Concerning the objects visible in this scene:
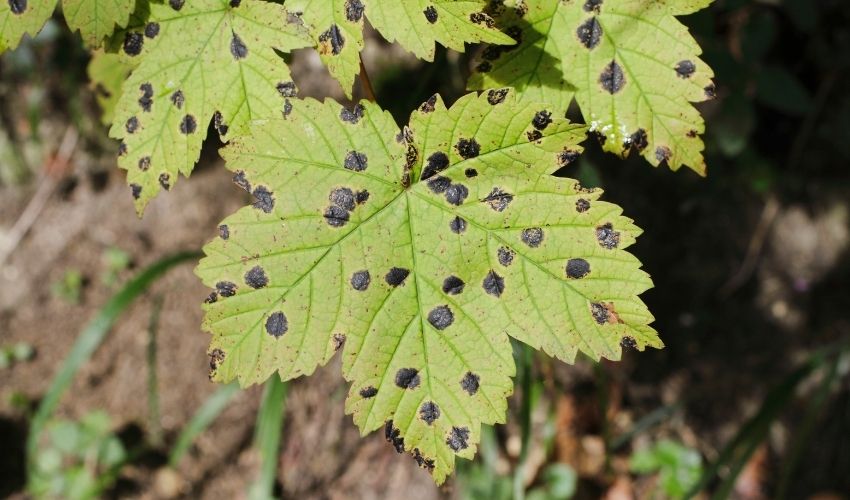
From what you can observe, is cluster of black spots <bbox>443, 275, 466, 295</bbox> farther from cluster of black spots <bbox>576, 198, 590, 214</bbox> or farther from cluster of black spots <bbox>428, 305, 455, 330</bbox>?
cluster of black spots <bbox>576, 198, 590, 214</bbox>

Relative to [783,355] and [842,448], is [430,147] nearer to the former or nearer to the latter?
[783,355]

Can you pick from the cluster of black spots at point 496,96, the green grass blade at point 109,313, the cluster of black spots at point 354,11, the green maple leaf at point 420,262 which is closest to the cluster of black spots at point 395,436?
the green maple leaf at point 420,262

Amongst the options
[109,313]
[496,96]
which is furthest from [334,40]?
[109,313]

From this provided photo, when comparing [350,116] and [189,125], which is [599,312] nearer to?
[350,116]

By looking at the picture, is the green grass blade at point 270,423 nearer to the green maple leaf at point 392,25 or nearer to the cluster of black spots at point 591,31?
the green maple leaf at point 392,25

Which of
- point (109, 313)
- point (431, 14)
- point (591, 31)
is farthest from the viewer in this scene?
point (109, 313)

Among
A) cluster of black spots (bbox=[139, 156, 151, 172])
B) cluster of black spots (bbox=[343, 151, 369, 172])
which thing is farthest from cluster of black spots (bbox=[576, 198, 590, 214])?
cluster of black spots (bbox=[139, 156, 151, 172])

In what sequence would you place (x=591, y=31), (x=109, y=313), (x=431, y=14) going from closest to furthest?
(x=431, y=14) → (x=591, y=31) → (x=109, y=313)

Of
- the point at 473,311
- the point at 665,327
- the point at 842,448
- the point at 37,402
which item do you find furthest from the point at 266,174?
the point at 842,448
